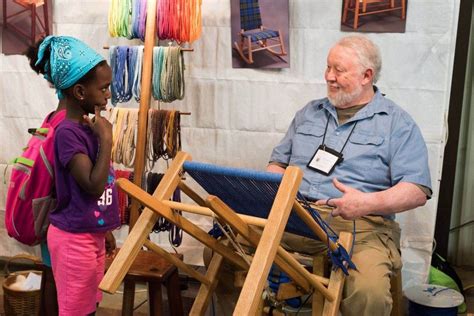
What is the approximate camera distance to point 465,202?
3348 mm

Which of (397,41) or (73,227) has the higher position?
(397,41)

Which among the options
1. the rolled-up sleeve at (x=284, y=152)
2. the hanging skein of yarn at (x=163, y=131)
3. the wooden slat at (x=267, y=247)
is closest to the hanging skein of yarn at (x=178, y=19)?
the hanging skein of yarn at (x=163, y=131)

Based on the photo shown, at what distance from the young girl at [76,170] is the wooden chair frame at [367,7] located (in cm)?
123

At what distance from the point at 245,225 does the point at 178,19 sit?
123 centimetres

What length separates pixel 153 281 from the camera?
2.38 meters

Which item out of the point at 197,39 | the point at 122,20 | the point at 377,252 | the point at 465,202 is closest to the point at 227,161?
the point at 197,39

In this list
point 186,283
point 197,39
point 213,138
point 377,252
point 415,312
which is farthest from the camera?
point 186,283

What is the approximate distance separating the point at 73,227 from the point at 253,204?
60 cm

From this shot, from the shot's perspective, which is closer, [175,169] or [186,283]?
[175,169]

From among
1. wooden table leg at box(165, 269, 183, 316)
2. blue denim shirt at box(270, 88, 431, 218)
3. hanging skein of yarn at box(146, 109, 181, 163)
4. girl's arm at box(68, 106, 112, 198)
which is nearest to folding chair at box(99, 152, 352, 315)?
girl's arm at box(68, 106, 112, 198)

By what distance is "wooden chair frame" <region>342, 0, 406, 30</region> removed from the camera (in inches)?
103

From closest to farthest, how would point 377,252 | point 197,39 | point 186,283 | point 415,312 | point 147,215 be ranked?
point 147,215 → point 377,252 → point 415,312 → point 197,39 → point 186,283

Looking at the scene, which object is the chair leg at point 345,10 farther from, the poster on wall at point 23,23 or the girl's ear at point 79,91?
the poster on wall at point 23,23

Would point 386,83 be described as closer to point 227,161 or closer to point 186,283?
point 227,161
